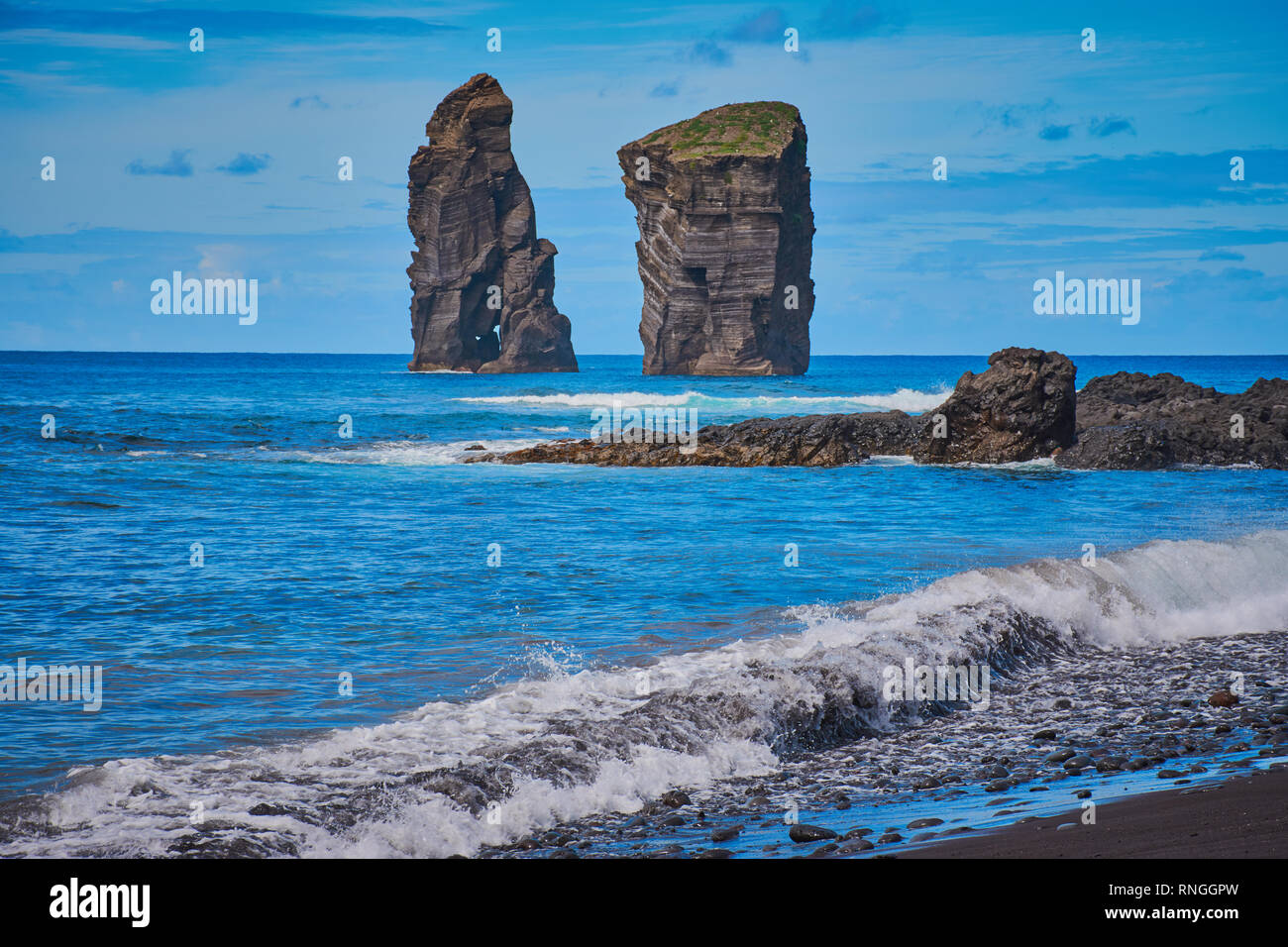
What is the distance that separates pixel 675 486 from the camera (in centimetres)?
2570

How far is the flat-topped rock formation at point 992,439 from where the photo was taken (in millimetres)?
30812

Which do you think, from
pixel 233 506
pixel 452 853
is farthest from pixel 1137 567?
pixel 233 506

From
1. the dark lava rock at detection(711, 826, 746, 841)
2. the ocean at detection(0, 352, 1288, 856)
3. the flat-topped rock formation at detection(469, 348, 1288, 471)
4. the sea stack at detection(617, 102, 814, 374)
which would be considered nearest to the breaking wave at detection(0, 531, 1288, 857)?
the ocean at detection(0, 352, 1288, 856)

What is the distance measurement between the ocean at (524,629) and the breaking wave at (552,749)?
3 cm

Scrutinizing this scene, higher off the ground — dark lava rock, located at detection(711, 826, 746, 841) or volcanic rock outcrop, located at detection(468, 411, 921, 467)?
volcanic rock outcrop, located at detection(468, 411, 921, 467)

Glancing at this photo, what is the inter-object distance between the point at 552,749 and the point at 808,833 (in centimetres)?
217

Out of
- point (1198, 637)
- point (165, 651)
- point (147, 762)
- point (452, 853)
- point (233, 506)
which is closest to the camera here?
point (452, 853)

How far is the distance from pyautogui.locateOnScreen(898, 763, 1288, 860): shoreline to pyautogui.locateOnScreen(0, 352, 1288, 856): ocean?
4.87 ft

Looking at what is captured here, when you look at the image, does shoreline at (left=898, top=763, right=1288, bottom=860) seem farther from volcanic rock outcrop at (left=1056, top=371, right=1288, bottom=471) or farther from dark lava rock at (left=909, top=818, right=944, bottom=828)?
volcanic rock outcrop at (left=1056, top=371, right=1288, bottom=471)

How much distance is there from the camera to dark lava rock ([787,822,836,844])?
6.04 m

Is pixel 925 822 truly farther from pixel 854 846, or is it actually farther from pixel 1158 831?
pixel 1158 831

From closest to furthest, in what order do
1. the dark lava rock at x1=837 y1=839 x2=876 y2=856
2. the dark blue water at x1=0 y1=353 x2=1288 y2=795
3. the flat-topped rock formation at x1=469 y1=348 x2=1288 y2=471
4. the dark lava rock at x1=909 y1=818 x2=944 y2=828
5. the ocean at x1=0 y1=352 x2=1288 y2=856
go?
the dark lava rock at x1=837 y1=839 x2=876 y2=856, the dark lava rock at x1=909 y1=818 x2=944 y2=828, the ocean at x1=0 y1=352 x2=1288 y2=856, the dark blue water at x1=0 y1=353 x2=1288 y2=795, the flat-topped rock formation at x1=469 y1=348 x2=1288 y2=471
